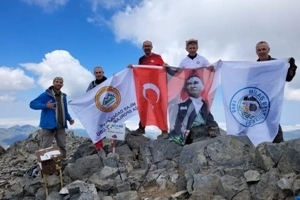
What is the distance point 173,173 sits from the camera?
40.3 feet

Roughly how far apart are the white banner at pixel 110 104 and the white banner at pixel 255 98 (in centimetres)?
372

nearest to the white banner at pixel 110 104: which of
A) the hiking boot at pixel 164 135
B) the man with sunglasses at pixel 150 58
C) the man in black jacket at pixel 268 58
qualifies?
the man with sunglasses at pixel 150 58

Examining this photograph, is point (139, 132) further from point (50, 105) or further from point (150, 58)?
point (50, 105)

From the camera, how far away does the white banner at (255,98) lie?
12086 mm

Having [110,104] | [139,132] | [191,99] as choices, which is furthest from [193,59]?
[139,132]


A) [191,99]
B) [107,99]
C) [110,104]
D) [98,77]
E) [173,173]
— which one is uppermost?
[98,77]

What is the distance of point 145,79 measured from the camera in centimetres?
1423

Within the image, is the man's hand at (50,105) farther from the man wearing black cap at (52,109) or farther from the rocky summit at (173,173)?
the rocky summit at (173,173)

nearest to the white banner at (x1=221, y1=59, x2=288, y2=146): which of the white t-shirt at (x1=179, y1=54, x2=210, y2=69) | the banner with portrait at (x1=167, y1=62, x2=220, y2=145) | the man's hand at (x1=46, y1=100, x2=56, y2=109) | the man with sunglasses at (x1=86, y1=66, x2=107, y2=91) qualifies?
the banner with portrait at (x1=167, y1=62, x2=220, y2=145)

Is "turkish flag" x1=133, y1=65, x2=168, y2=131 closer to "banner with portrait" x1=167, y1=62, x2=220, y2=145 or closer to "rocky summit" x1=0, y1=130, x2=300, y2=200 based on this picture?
"banner with portrait" x1=167, y1=62, x2=220, y2=145

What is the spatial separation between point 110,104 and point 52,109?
2.20 meters

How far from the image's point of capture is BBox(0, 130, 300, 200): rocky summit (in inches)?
405

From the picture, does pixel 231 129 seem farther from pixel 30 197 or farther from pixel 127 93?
pixel 30 197

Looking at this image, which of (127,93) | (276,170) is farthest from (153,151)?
(276,170)
